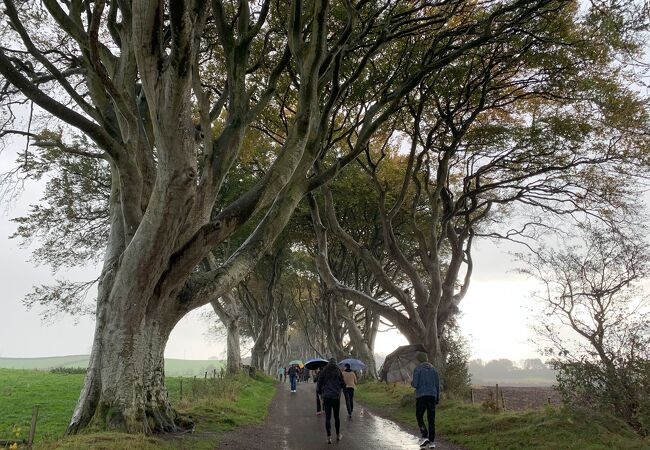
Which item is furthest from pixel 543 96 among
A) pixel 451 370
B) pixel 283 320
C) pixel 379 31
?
pixel 283 320

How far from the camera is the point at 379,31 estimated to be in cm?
1185

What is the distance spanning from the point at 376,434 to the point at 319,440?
1467 millimetres

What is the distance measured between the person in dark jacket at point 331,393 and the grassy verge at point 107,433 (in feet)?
7.25

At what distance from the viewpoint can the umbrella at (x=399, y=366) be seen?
66.1 ft

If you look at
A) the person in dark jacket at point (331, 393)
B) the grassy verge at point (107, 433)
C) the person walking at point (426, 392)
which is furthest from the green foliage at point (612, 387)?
the grassy verge at point (107, 433)

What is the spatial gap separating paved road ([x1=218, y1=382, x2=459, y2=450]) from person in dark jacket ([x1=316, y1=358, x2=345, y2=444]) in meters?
0.30

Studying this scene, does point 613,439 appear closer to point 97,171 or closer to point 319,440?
point 319,440

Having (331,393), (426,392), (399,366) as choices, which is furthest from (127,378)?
(399,366)

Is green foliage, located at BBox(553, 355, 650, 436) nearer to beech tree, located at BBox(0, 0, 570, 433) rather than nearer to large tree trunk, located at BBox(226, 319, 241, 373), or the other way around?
beech tree, located at BBox(0, 0, 570, 433)

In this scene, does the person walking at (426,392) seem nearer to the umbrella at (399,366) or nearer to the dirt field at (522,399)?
the dirt field at (522,399)

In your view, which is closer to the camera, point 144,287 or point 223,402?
point 144,287

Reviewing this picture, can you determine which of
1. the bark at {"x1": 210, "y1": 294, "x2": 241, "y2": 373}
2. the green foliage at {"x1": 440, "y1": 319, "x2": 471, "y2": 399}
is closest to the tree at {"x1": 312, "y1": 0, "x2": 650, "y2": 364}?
the green foliage at {"x1": 440, "y1": 319, "x2": 471, "y2": 399}

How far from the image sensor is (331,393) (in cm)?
955

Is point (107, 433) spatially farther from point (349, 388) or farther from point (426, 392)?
point (349, 388)
